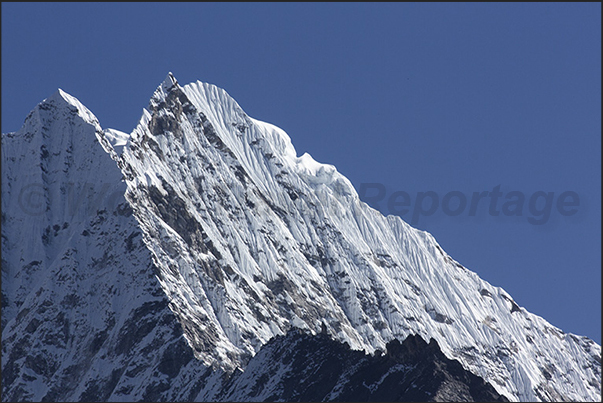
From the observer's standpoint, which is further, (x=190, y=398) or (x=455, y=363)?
(x=190, y=398)

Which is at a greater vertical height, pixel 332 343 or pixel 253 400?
pixel 332 343

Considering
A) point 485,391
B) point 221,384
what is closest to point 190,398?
point 221,384

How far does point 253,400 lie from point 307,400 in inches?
402

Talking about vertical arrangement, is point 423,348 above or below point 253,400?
above

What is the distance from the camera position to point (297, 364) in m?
181

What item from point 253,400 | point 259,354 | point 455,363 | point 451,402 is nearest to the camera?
point 451,402

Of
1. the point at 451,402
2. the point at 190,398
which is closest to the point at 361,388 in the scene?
the point at 451,402

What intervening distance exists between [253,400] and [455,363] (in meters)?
28.9

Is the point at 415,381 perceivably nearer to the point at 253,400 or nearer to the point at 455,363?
the point at 455,363

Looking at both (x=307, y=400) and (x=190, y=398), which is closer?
(x=307, y=400)

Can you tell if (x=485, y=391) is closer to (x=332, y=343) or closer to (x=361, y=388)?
(x=361, y=388)

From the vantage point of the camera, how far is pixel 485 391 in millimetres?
159625

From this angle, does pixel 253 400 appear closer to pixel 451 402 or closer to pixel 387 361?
pixel 387 361

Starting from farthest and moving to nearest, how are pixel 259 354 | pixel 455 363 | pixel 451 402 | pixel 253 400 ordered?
pixel 259 354
pixel 253 400
pixel 455 363
pixel 451 402
